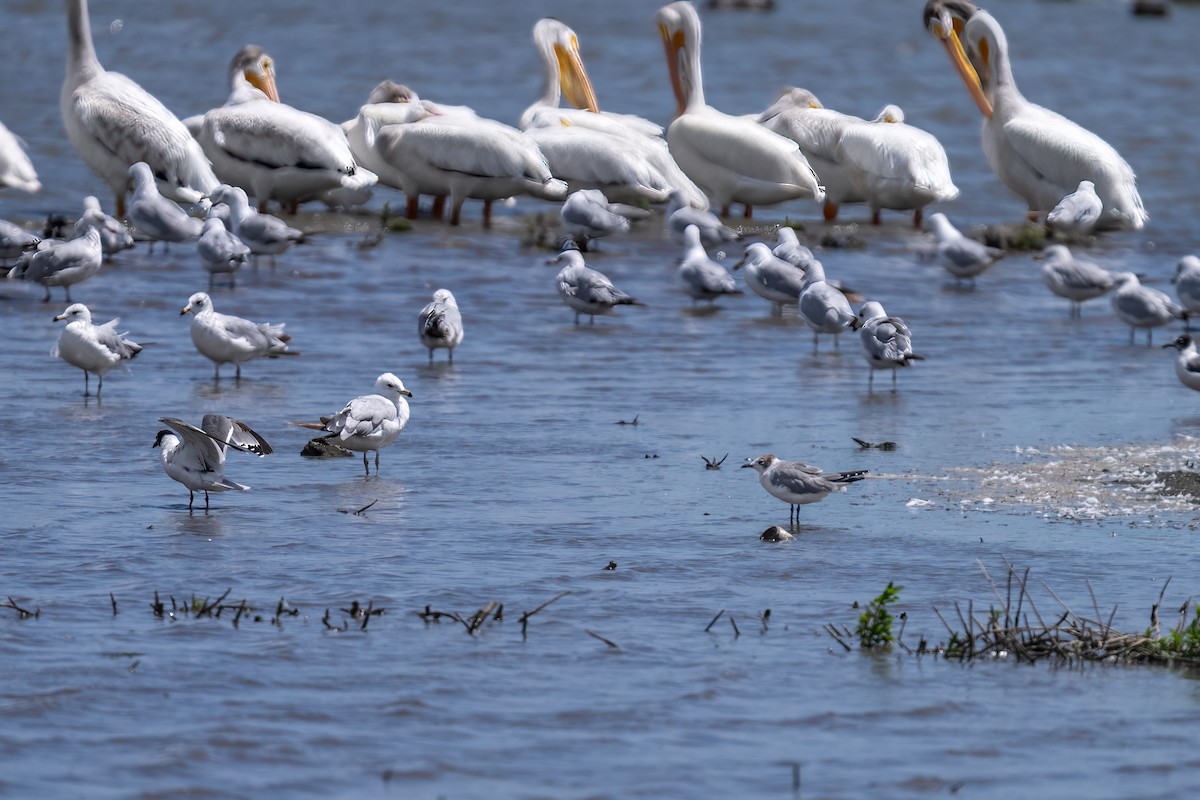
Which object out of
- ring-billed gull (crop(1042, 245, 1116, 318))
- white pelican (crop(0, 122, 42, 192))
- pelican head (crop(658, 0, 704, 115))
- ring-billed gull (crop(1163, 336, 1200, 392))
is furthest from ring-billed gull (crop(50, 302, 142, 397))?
pelican head (crop(658, 0, 704, 115))

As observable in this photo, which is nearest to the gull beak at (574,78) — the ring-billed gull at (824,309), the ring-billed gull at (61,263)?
the ring-billed gull at (61,263)

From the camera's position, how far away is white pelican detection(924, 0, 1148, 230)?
59.2 ft

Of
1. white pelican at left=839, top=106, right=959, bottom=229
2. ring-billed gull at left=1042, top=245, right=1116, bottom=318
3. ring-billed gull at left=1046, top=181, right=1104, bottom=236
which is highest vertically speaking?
white pelican at left=839, top=106, right=959, bottom=229

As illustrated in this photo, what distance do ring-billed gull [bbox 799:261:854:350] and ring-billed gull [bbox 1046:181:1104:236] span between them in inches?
192

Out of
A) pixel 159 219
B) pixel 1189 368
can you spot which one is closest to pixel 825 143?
pixel 159 219

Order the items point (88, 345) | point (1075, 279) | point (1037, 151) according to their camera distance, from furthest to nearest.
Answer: point (1037, 151) → point (1075, 279) → point (88, 345)

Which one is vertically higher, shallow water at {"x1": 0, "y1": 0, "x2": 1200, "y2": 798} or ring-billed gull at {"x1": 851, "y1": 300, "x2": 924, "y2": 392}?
ring-billed gull at {"x1": 851, "y1": 300, "x2": 924, "y2": 392}

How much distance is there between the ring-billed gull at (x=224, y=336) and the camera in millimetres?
10648

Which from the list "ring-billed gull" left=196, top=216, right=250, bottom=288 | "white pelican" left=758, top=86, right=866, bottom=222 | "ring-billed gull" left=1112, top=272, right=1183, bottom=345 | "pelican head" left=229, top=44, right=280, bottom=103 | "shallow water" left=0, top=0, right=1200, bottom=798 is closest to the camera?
"shallow water" left=0, top=0, right=1200, bottom=798

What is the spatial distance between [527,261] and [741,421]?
6042 mm

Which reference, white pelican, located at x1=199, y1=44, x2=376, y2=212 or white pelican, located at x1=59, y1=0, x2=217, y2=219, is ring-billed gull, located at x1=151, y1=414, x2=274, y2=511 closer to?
white pelican, located at x1=59, y1=0, x2=217, y2=219

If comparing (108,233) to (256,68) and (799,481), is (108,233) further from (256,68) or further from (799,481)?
(799,481)

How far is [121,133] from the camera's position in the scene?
16.7m

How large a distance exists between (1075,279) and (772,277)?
2.18 meters
